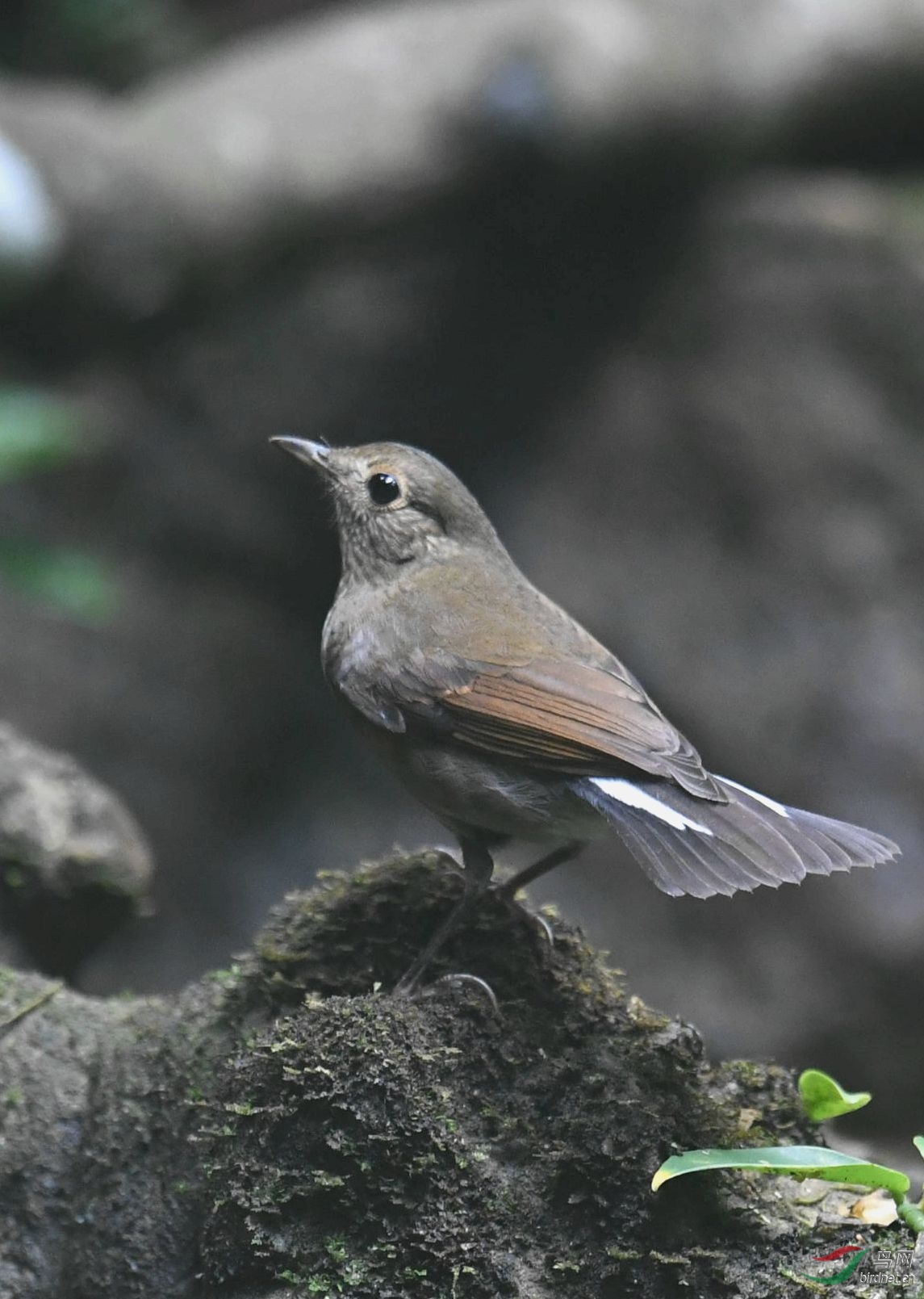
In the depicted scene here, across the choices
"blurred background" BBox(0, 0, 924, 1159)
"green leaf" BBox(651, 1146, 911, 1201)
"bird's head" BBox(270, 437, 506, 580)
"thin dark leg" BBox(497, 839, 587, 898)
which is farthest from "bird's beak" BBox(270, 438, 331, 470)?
"blurred background" BBox(0, 0, 924, 1159)

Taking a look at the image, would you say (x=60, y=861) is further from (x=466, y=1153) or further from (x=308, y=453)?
(x=466, y=1153)

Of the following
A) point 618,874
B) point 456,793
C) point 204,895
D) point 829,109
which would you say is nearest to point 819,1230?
point 456,793

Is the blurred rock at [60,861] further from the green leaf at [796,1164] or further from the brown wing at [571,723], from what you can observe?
the green leaf at [796,1164]

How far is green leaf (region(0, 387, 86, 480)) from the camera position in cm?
603

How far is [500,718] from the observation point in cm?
340

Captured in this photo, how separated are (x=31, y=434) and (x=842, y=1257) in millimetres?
4600

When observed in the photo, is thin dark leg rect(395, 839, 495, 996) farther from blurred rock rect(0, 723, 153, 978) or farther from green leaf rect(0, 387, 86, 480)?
green leaf rect(0, 387, 86, 480)

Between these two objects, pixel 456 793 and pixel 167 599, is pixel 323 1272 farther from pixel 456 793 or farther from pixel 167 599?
pixel 167 599

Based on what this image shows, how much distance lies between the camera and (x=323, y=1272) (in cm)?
281

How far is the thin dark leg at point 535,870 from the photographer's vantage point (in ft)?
11.3

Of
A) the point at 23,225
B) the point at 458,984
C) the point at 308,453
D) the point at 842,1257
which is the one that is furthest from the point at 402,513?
the point at 23,225

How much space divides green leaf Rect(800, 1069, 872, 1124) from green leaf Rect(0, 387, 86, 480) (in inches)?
165

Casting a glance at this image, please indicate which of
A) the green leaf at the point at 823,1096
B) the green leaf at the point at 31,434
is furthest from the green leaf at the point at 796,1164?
the green leaf at the point at 31,434

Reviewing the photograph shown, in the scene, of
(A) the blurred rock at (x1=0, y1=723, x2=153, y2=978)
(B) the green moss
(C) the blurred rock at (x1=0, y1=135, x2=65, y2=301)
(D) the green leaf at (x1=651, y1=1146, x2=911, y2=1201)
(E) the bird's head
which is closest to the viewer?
(D) the green leaf at (x1=651, y1=1146, x2=911, y2=1201)
